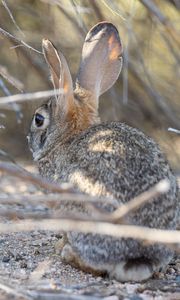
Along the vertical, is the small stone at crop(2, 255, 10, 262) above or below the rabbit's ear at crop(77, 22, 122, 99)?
below

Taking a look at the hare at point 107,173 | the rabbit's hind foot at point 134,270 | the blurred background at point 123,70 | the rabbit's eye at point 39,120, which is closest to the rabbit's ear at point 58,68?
the hare at point 107,173

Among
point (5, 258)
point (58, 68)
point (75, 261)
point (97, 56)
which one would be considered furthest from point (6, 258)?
point (97, 56)

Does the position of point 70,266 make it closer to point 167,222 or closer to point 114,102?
point 167,222

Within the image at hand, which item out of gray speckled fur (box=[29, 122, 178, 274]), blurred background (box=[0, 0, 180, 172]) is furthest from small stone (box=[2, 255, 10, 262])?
blurred background (box=[0, 0, 180, 172])

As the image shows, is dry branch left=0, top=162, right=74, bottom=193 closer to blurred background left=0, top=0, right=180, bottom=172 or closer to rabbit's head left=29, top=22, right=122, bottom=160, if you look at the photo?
rabbit's head left=29, top=22, right=122, bottom=160

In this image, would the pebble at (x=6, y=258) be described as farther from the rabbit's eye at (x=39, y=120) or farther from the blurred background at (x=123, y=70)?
the blurred background at (x=123, y=70)

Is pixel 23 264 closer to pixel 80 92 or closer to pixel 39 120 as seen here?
pixel 39 120

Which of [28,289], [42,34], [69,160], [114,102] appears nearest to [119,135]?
[69,160]
